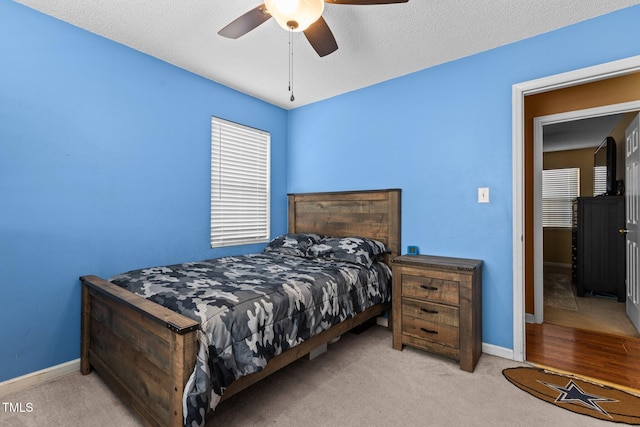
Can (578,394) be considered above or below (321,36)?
below

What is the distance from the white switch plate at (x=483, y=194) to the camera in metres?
2.59

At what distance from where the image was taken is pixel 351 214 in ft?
11.3


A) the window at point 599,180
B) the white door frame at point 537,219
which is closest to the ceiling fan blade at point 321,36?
the white door frame at point 537,219

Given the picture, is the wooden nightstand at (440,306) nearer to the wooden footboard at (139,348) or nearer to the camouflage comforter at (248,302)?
the camouflage comforter at (248,302)

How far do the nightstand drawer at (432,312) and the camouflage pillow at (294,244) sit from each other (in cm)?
115

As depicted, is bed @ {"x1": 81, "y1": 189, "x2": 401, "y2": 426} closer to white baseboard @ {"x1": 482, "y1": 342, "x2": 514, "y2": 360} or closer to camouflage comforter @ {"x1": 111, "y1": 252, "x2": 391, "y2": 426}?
camouflage comforter @ {"x1": 111, "y1": 252, "x2": 391, "y2": 426}

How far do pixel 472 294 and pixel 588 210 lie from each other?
3544 mm

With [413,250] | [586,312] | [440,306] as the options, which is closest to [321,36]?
[413,250]

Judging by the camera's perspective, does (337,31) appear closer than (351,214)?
Yes

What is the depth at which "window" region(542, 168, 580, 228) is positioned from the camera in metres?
6.18

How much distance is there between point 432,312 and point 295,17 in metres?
2.27

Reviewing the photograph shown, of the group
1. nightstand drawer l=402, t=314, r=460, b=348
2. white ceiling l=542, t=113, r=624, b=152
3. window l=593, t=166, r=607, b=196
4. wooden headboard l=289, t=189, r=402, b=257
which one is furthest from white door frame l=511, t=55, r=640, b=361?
window l=593, t=166, r=607, b=196

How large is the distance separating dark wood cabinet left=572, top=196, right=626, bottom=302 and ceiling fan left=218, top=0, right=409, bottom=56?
4.60 metres

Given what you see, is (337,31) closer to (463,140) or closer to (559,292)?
(463,140)
